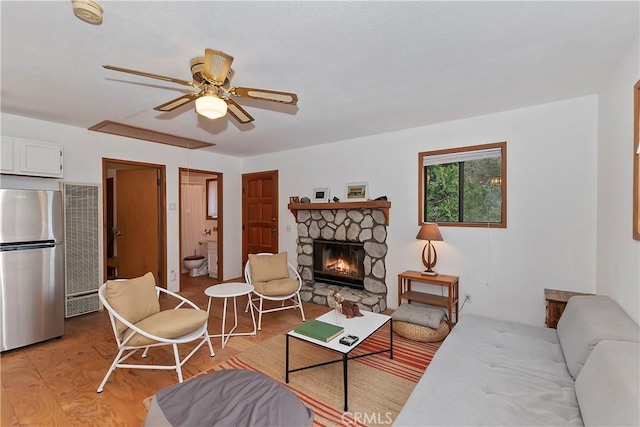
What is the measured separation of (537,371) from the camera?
1715 mm

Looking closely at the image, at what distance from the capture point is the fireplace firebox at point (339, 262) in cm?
429

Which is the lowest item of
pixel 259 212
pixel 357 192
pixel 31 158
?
pixel 259 212

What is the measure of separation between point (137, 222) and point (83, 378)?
302cm

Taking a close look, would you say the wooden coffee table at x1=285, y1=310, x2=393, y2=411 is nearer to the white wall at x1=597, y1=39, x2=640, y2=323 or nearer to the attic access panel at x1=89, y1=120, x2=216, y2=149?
the white wall at x1=597, y1=39, x2=640, y2=323

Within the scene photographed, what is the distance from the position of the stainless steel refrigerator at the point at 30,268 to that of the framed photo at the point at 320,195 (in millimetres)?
3182

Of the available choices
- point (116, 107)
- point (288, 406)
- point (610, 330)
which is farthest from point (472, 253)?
point (116, 107)

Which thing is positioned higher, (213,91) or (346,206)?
(213,91)

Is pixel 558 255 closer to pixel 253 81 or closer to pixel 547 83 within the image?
pixel 547 83

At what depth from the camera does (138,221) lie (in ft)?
16.0

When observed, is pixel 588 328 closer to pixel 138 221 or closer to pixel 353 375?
pixel 353 375

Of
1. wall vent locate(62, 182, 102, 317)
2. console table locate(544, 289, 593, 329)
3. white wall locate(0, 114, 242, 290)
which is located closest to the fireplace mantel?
white wall locate(0, 114, 242, 290)

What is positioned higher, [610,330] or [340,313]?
[610,330]

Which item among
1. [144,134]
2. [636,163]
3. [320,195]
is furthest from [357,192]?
[144,134]

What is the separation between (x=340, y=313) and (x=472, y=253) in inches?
70.8
